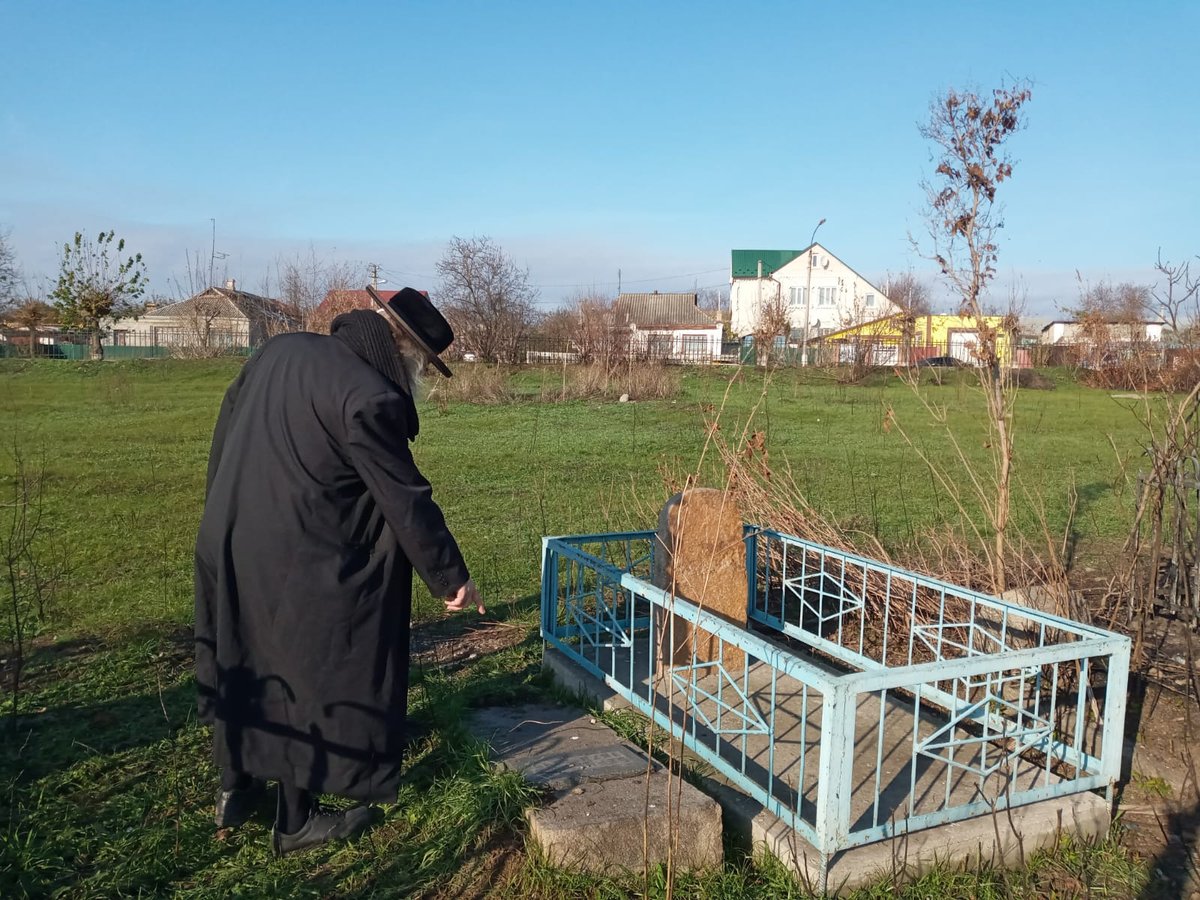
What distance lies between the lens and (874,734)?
3877mm

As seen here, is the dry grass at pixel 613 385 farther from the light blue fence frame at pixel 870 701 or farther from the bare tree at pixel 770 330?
the light blue fence frame at pixel 870 701

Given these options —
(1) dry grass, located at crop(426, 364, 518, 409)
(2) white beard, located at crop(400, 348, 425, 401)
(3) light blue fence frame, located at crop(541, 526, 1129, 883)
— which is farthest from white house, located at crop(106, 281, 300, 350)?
(2) white beard, located at crop(400, 348, 425, 401)

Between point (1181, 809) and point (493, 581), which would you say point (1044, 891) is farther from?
point (493, 581)

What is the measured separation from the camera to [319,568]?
286 centimetres

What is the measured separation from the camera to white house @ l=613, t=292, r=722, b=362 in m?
26.5

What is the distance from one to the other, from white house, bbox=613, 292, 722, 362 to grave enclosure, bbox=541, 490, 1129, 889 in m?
20.0

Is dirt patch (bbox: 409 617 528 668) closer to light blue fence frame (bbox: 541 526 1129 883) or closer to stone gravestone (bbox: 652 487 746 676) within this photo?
light blue fence frame (bbox: 541 526 1129 883)

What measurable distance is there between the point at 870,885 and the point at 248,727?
6.25 feet

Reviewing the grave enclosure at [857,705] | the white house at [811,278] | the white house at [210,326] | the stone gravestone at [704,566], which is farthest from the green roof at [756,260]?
the stone gravestone at [704,566]

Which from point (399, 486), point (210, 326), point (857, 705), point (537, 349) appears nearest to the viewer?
point (399, 486)

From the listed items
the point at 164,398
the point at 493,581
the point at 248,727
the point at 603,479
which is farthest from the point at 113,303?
the point at 248,727

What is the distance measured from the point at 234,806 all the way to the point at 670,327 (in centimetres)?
4473

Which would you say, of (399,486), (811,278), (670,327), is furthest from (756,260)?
(399,486)

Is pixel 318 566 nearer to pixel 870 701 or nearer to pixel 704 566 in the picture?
pixel 704 566
